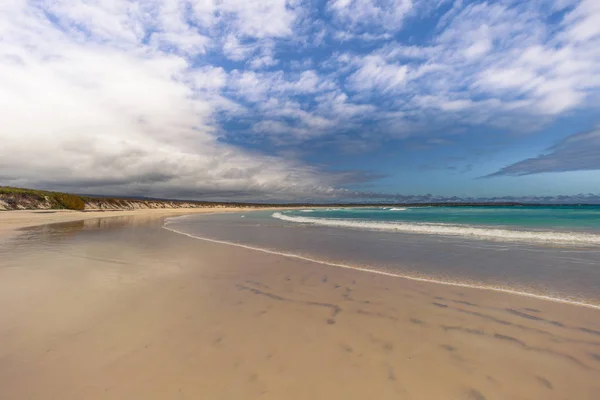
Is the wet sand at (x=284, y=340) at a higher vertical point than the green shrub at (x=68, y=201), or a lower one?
lower

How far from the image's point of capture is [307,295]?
21.4ft

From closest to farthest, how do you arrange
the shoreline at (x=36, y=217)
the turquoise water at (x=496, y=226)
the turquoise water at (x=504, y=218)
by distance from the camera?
the turquoise water at (x=496, y=226) < the shoreline at (x=36, y=217) < the turquoise water at (x=504, y=218)

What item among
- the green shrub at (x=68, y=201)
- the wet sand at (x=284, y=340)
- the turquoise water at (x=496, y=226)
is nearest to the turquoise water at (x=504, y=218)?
the turquoise water at (x=496, y=226)

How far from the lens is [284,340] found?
4.30m

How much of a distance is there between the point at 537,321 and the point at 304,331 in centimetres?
433

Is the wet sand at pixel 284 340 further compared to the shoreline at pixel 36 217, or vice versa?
the shoreline at pixel 36 217

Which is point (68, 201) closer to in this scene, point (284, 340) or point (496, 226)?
point (284, 340)

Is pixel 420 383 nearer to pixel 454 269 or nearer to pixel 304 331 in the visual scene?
pixel 304 331

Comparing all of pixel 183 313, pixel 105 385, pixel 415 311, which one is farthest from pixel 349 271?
pixel 105 385

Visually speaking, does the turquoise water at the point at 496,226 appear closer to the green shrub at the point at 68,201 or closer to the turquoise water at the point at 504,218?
the turquoise water at the point at 504,218

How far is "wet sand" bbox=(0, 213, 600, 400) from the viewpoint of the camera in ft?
10.4

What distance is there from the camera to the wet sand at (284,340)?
3.18 m

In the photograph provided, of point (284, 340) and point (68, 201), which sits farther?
point (68, 201)

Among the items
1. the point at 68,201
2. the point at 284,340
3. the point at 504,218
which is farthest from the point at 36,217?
the point at 504,218
